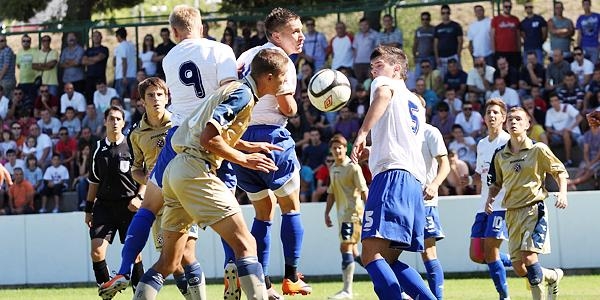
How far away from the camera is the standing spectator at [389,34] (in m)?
21.8

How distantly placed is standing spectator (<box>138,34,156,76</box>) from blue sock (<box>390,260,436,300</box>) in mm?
14677

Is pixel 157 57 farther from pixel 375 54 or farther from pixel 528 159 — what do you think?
pixel 375 54

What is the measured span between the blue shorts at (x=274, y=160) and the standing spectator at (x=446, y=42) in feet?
40.1

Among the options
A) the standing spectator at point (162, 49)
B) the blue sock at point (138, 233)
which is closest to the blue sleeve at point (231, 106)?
the blue sock at point (138, 233)

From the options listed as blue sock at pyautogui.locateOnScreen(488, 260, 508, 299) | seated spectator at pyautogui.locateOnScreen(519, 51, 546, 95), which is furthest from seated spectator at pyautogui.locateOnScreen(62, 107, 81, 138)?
blue sock at pyautogui.locateOnScreen(488, 260, 508, 299)

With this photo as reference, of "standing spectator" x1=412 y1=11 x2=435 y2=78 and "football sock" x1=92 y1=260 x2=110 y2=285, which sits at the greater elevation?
"standing spectator" x1=412 y1=11 x2=435 y2=78

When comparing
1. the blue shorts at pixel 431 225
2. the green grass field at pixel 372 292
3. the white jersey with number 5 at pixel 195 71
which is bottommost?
the green grass field at pixel 372 292

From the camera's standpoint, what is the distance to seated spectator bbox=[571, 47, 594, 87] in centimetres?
2009

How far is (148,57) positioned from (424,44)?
589 cm

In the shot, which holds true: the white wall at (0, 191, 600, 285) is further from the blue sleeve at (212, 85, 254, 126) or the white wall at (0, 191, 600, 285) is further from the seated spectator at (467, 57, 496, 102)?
the blue sleeve at (212, 85, 254, 126)

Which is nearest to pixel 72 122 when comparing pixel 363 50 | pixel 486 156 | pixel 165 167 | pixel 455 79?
pixel 363 50

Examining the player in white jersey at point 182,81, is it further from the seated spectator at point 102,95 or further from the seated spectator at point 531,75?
the seated spectator at point 102,95

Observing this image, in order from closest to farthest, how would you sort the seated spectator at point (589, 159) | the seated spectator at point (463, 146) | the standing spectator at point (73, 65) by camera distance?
the seated spectator at point (589, 159), the seated spectator at point (463, 146), the standing spectator at point (73, 65)

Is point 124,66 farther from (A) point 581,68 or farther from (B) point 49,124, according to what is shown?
(A) point 581,68
